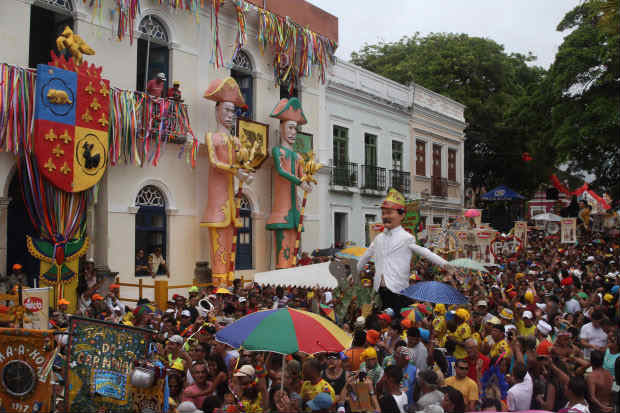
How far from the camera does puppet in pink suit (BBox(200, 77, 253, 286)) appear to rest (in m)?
16.4

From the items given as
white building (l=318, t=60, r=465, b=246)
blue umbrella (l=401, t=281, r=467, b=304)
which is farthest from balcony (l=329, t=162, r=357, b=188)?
blue umbrella (l=401, t=281, r=467, b=304)

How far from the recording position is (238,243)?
60.3 feet

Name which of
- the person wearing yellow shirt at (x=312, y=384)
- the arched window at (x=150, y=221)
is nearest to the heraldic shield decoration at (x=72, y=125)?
the arched window at (x=150, y=221)

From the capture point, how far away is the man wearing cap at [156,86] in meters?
15.5

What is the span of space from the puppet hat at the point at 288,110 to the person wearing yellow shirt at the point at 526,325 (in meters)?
11.2

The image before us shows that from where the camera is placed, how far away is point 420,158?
28.1m

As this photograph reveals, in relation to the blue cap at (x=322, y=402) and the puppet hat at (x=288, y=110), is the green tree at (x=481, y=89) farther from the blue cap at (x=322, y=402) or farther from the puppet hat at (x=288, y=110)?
the blue cap at (x=322, y=402)

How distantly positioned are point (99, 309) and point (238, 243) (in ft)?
24.7

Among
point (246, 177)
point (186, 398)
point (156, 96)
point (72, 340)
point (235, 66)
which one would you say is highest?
point (235, 66)

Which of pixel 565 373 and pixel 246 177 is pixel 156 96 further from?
pixel 565 373

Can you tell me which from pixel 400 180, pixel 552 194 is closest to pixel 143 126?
pixel 400 180

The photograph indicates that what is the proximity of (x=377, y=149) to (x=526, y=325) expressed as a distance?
55.1 feet

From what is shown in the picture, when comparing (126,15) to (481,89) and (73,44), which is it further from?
(481,89)

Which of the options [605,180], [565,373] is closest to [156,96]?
[565,373]
